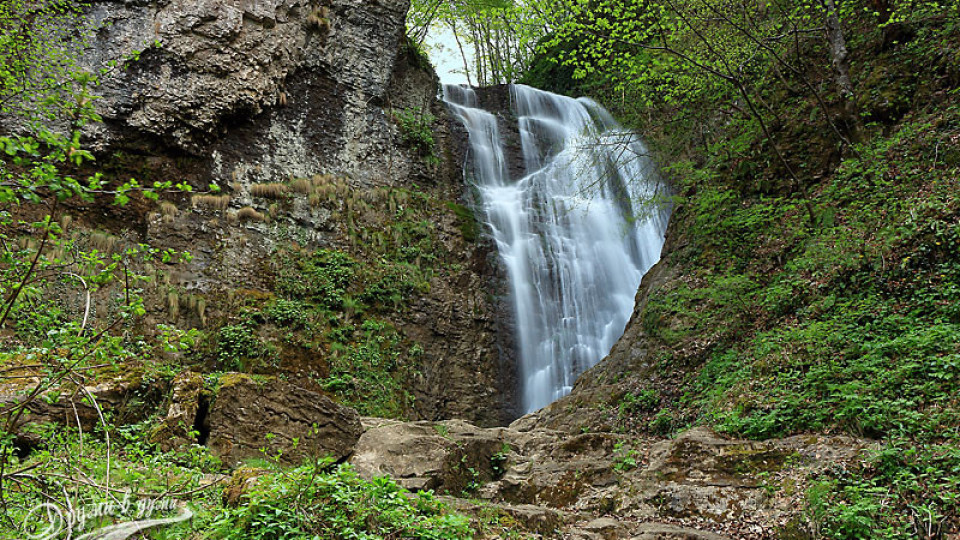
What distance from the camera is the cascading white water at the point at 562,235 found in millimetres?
13250

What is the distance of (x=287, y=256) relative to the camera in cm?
1278

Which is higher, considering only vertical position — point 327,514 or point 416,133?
point 416,133

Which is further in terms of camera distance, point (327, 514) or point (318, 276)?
point (318, 276)

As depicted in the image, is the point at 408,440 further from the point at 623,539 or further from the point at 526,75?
the point at 526,75

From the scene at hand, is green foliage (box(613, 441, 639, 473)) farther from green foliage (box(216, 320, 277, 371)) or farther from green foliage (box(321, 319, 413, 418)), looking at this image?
green foliage (box(216, 320, 277, 371))

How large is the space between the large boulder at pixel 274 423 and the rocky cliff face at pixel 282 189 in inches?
168

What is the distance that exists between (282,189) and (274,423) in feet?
29.4

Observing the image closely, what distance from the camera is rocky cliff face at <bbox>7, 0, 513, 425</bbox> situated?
1151 cm

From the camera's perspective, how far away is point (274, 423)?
20.2 feet

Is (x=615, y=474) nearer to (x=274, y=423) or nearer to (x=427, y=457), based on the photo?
(x=427, y=457)

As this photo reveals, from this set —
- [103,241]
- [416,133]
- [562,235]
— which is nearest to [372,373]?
[103,241]

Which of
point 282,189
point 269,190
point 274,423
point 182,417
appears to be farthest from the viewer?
point 282,189

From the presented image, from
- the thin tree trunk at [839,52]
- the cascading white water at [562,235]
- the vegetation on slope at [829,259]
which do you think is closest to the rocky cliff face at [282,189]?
the cascading white water at [562,235]

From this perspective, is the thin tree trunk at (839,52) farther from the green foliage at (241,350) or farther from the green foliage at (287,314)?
the green foliage at (241,350)
